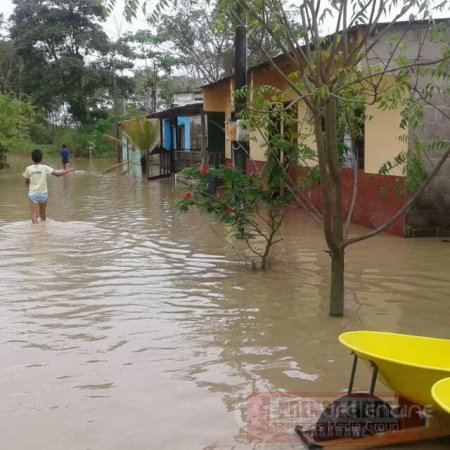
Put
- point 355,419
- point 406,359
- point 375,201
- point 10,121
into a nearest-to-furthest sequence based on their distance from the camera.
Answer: point 355,419 < point 406,359 < point 375,201 < point 10,121

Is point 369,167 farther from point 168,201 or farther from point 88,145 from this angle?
point 88,145

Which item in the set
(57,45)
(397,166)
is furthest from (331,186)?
(57,45)

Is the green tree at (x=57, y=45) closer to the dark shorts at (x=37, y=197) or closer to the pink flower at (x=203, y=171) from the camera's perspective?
the dark shorts at (x=37, y=197)

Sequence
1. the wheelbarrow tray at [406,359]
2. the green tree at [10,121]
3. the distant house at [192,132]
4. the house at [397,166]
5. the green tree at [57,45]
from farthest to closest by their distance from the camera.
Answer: the green tree at [57,45]
the green tree at [10,121]
the distant house at [192,132]
the house at [397,166]
the wheelbarrow tray at [406,359]

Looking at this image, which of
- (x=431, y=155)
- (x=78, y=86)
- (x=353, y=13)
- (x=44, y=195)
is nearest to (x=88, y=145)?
(x=78, y=86)

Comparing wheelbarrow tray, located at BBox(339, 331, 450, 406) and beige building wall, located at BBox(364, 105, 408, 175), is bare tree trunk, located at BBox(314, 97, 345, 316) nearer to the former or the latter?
wheelbarrow tray, located at BBox(339, 331, 450, 406)

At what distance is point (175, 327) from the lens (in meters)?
5.71

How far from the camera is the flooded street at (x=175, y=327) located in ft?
12.7

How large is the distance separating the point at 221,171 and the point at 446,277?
2.98m

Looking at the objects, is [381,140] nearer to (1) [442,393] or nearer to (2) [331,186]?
(2) [331,186]

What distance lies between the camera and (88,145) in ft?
158

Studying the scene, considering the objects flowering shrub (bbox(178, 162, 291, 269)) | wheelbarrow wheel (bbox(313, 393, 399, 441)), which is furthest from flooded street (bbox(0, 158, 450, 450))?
flowering shrub (bbox(178, 162, 291, 269))

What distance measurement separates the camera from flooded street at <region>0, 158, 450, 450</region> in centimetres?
387

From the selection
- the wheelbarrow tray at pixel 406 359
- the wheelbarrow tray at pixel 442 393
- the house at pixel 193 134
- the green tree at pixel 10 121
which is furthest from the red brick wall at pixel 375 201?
the green tree at pixel 10 121
